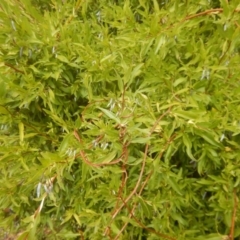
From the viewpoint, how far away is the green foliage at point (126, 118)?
3.59 ft

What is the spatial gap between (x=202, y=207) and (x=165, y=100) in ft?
1.41

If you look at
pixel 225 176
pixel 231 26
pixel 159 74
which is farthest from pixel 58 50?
pixel 225 176

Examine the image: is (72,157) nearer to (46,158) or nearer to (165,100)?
(46,158)

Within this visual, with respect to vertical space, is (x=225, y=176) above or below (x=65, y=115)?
below

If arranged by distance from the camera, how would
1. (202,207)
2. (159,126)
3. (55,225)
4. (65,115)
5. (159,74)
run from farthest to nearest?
(55,225), (65,115), (202,207), (159,74), (159,126)

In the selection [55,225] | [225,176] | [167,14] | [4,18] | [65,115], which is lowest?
[55,225]

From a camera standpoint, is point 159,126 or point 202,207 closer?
point 159,126

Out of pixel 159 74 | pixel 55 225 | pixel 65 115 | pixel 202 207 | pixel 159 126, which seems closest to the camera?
pixel 159 126

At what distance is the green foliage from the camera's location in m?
1.09

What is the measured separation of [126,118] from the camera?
1077 millimetres

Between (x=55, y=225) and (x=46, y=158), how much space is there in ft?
1.88

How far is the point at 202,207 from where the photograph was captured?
128 centimetres

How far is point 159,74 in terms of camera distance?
1.16 meters

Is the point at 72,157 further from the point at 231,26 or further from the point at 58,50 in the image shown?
the point at 231,26
